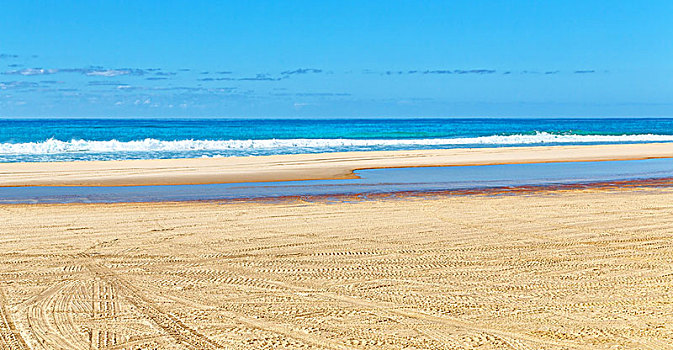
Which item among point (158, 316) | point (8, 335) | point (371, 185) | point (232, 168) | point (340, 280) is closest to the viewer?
point (8, 335)

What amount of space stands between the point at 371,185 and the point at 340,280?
9.68 metres

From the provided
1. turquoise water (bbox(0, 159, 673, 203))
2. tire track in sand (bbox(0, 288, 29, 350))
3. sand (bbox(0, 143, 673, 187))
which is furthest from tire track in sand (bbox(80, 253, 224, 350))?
sand (bbox(0, 143, 673, 187))

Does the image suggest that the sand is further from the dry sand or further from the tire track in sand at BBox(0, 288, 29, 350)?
the tire track in sand at BBox(0, 288, 29, 350)

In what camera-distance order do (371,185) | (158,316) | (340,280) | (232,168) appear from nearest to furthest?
(158,316) < (340,280) < (371,185) < (232,168)

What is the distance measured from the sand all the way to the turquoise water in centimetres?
115

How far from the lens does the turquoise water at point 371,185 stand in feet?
45.7

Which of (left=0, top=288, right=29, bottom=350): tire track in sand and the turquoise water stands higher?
the turquoise water

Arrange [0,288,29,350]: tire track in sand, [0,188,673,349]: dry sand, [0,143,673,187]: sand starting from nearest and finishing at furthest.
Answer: [0,288,29,350]: tire track in sand
[0,188,673,349]: dry sand
[0,143,673,187]: sand

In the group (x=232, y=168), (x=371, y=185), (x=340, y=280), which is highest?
(x=232, y=168)

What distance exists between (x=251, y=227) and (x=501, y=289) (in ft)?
15.0

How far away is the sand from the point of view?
17.4 metres

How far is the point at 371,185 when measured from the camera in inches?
628

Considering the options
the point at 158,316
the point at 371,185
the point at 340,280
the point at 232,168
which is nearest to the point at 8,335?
the point at 158,316

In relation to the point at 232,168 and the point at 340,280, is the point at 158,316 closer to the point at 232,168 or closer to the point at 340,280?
the point at 340,280
